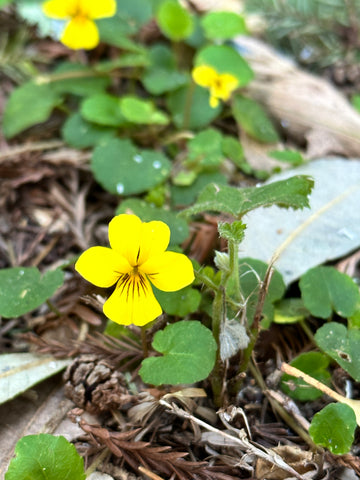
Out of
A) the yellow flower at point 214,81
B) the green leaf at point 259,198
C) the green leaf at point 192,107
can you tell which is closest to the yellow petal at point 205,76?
the yellow flower at point 214,81

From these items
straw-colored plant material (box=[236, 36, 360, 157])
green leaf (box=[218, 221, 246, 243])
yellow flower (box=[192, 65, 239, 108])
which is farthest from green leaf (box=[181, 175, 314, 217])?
straw-colored plant material (box=[236, 36, 360, 157])

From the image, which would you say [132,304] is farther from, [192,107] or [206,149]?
[192,107]

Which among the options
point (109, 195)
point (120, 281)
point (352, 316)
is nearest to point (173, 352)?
point (120, 281)

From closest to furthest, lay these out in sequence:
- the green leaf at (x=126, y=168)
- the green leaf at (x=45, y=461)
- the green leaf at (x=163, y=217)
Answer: the green leaf at (x=45, y=461) → the green leaf at (x=163, y=217) → the green leaf at (x=126, y=168)

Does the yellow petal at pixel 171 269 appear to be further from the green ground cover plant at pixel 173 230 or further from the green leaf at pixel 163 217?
the green leaf at pixel 163 217

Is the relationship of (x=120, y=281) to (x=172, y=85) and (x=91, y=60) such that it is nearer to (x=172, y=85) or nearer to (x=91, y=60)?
(x=172, y=85)

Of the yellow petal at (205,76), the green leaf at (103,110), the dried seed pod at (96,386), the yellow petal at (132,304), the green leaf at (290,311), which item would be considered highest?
the yellow petal at (205,76)

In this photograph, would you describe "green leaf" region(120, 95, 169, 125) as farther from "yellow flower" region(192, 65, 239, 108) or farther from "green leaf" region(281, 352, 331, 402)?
"green leaf" region(281, 352, 331, 402)
